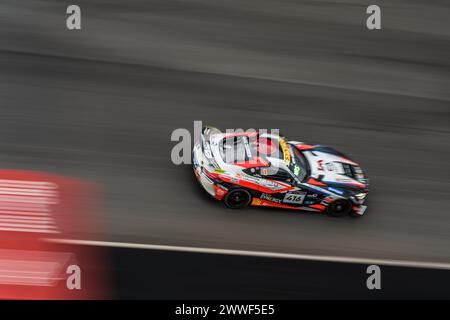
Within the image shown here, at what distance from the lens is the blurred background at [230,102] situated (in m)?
10.2

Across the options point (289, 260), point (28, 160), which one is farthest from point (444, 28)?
point (28, 160)

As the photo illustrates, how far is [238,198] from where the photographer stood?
10.1 metres

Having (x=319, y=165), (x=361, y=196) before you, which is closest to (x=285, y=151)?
(x=319, y=165)

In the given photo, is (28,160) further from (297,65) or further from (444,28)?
(444,28)

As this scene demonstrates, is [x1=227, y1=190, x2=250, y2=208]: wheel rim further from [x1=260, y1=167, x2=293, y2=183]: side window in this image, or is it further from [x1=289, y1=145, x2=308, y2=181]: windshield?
[x1=289, y1=145, x2=308, y2=181]: windshield

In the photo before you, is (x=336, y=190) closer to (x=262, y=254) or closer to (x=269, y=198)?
(x=269, y=198)

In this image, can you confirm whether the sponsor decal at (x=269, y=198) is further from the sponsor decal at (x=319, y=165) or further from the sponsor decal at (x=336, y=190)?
the sponsor decal at (x=319, y=165)

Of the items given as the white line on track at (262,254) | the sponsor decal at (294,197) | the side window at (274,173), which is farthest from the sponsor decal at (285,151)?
the white line on track at (262,254)

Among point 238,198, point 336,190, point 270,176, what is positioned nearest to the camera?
point 270,176

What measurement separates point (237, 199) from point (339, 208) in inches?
78.5

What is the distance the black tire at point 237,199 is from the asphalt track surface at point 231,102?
186 mm

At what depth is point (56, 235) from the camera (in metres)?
9.50

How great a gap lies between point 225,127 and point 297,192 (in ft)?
8.78

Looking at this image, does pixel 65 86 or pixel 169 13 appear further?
pixel 169 13
